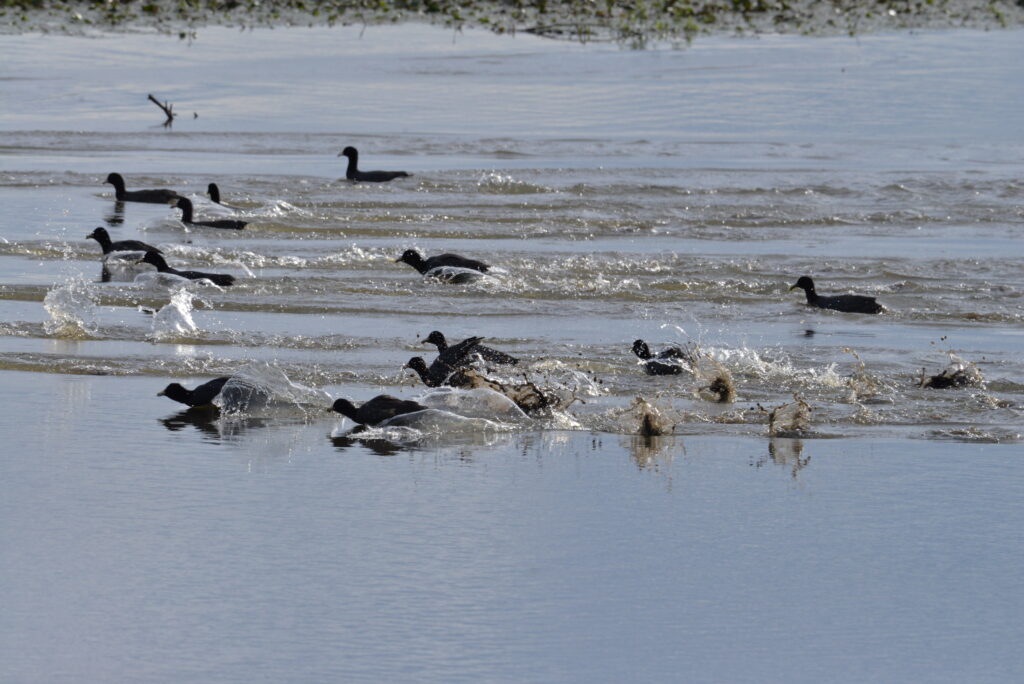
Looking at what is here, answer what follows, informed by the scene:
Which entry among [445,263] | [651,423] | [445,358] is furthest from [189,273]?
[651,423]

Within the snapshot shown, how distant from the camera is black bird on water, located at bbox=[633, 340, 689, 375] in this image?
11117 mm

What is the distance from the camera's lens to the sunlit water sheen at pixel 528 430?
609cm

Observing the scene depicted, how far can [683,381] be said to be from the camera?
10.9 meters

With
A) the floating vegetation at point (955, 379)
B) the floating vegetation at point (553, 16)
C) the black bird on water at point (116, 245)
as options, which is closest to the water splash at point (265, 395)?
the floating vegetation at point (955, 379)

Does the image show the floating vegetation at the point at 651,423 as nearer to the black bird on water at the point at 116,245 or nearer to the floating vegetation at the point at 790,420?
the floating vegetation at the point at 790,420

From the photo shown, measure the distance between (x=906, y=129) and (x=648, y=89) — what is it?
6146mm

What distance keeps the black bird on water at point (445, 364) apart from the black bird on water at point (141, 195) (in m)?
11.2

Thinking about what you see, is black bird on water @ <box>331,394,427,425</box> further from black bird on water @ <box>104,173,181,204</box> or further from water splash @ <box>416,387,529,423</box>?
black bird on water @ <box>104,173,181,204</box>

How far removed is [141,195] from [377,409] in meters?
13.0

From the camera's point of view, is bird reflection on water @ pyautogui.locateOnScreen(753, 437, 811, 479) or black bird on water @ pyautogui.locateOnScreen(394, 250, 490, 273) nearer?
bird reflection on water @ pyautogui.locateOnScreen(753, 437, 811, 479)

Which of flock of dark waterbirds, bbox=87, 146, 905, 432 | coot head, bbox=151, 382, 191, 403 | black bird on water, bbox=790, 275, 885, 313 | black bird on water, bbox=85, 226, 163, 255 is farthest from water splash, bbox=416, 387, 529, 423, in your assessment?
black bird on water, bbox=85, 226, 163, 255

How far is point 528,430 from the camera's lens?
30.6 ft

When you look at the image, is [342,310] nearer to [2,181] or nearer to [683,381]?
[683,381]

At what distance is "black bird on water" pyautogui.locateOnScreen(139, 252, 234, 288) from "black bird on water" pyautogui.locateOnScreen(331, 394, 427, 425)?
611 centimetres
